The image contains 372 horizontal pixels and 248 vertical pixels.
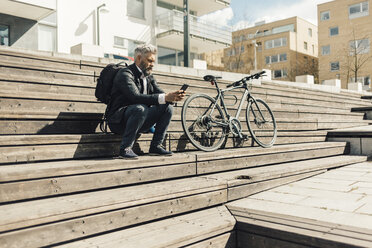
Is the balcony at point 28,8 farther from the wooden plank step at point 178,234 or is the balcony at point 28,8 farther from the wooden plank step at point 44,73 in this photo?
the wooden plank step at point 178,234

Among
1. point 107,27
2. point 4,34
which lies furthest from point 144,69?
point 107,27

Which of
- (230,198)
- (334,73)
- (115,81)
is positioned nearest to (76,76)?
(115,81)

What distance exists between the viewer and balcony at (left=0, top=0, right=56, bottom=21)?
1215cm

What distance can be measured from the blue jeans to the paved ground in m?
1.21

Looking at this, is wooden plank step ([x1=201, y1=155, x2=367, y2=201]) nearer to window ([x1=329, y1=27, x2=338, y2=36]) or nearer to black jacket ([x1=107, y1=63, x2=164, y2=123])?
black jacket ([x1=107, y1=63, x2=164, y2=123])

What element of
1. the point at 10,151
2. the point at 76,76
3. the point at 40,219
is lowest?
the point at 40,219

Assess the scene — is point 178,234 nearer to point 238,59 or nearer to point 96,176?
point 96,176

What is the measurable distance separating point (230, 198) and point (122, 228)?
1.33 m

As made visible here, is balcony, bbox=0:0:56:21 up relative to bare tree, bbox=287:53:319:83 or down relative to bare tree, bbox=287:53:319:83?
down

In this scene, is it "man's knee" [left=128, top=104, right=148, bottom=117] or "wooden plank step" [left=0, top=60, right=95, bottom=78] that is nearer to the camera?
"man's knee" [left=128, top=104, right=148, bottom=117]

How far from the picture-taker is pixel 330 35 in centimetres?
4144

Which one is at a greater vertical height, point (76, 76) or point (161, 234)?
point (76, 76)

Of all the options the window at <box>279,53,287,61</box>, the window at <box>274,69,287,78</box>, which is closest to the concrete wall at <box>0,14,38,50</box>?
the window at <box>274,69,287,78</box>

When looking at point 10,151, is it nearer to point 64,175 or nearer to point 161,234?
point 64,175
